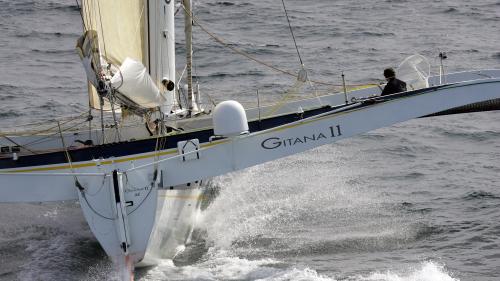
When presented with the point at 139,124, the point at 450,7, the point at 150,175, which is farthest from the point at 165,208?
the point at 450,7

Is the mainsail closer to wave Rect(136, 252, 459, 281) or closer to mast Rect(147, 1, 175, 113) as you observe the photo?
mast Rect(147, 1, 175, 113)

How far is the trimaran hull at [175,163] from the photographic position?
1112 cm

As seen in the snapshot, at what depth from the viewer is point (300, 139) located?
1170 cm

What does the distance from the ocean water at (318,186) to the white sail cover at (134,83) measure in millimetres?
1962

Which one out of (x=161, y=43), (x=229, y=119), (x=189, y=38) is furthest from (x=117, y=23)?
(x=229, y=119)

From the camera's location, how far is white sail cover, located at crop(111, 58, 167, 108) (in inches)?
462

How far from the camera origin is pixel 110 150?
40.2 ft

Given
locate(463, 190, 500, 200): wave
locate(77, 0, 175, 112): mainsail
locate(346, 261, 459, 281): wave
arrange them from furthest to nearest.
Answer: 1. locate(463, 190, 500, 200): wave
2. locate(77, 0, 175, 112): mainsail
3. locate(346, 261, 459, 281): wave

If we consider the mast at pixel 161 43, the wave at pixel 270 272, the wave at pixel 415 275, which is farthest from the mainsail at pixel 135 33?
the wave at pixel 415 275

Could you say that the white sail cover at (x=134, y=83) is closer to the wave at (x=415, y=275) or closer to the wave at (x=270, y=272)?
the wave at (x=270, y=272)

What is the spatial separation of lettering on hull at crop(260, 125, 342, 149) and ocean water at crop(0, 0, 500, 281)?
1.37 metres

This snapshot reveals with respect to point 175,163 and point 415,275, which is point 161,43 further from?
point 415,275

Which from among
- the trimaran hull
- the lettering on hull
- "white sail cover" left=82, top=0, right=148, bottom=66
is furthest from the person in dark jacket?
"white sail cover" left=82, top=0, right=148, bottom=66

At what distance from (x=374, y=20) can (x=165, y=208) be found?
16898 millimetres
